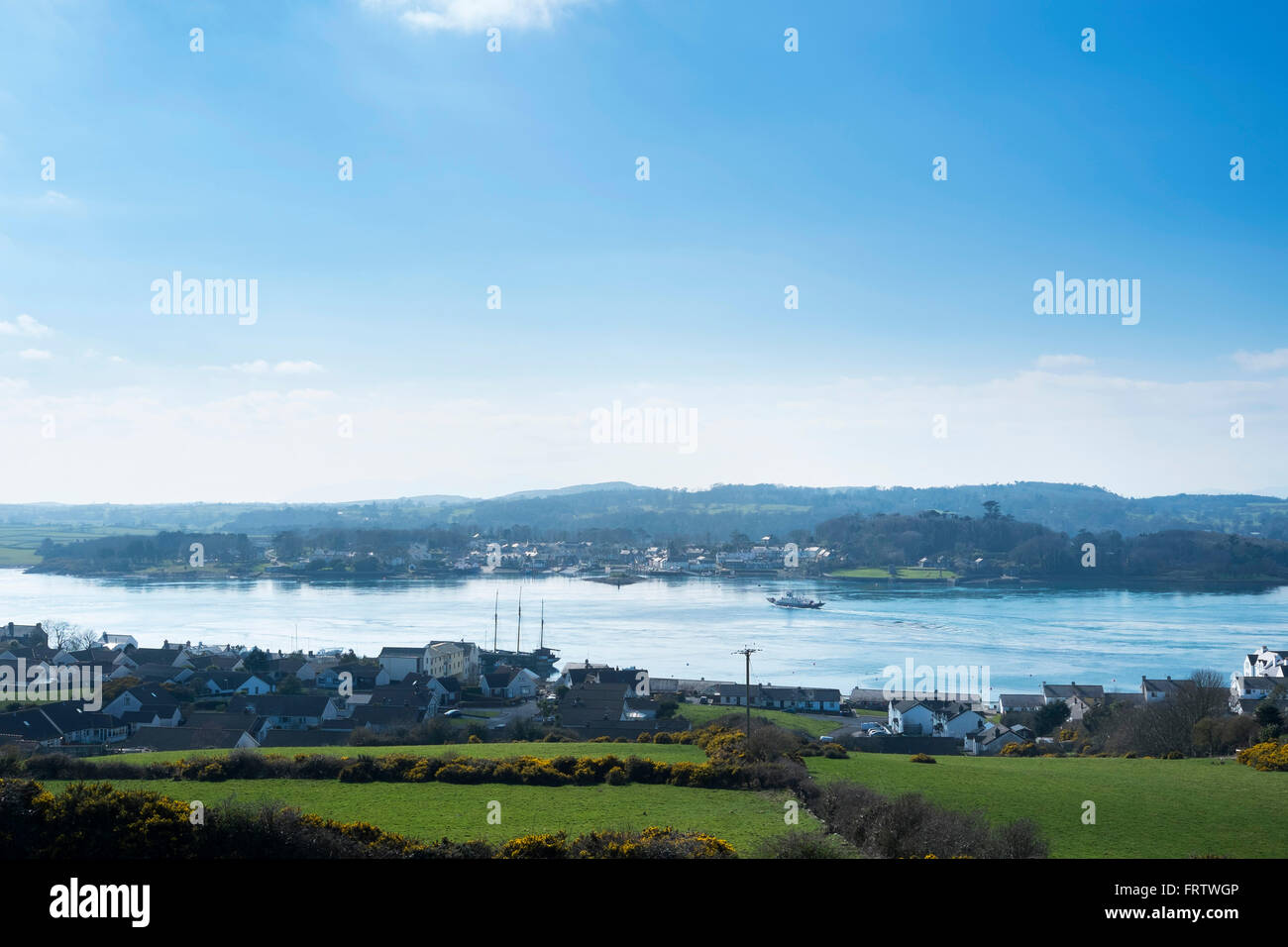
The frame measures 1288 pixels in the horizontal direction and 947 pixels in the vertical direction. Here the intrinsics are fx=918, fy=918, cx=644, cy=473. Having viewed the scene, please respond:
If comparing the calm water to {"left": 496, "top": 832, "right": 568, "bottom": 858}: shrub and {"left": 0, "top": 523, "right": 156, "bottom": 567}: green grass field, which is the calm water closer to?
{"left": 0, "top": 523, "right": 156, "bottom": 567}: green grass field

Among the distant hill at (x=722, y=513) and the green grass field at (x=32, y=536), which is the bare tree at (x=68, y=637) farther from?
the distant hill at (x=722, y=513)

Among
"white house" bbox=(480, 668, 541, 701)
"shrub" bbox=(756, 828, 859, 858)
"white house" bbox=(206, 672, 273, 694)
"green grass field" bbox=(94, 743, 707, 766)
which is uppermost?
"shrub" bbox=(756, 828, 859, 858)

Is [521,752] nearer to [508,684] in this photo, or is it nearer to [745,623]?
[508,684]

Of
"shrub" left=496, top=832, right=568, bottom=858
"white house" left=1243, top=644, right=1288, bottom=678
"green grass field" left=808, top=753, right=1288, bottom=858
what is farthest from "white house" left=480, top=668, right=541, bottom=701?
"white house" left=1243, top=644, right=1288, bottom=678

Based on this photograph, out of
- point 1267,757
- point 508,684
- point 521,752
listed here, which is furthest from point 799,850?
point 508,684

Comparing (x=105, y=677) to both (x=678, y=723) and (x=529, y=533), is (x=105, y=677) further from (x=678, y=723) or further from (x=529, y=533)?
(x=529, y=533)
